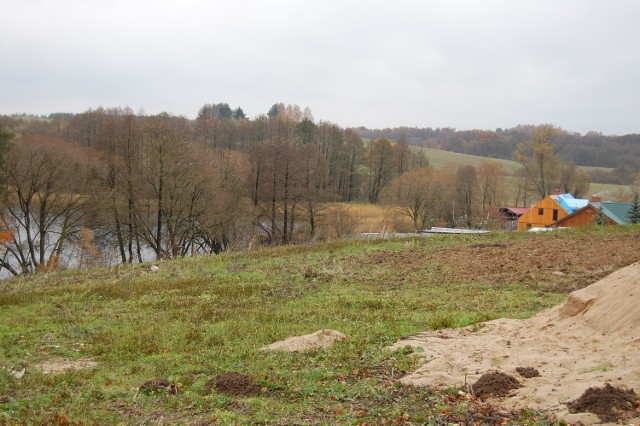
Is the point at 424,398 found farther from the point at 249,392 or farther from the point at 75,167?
the point at 75,167

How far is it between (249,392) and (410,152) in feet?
267

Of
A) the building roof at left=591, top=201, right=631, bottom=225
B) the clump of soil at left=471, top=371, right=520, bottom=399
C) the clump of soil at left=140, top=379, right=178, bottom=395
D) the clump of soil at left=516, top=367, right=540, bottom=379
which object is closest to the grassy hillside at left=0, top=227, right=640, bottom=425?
the clump of soil at left=140, top=379, right=178, bottom=395

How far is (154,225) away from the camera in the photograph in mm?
42656

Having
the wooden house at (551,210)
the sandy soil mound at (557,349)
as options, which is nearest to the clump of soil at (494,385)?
the sandy soil mound at (557,349)

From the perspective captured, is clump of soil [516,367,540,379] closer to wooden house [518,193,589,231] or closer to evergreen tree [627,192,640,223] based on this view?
evergreen tree [627,192,640,223]

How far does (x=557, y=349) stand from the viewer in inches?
302

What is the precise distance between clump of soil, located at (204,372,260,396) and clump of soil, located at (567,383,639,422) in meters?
3.70

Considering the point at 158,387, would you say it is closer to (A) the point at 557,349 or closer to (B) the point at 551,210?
(A) the point at 557,349

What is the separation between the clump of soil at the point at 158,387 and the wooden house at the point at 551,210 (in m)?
57.3

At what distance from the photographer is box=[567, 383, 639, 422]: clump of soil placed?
5.29m

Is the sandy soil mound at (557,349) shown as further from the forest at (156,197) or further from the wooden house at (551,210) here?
the wooden house at (551,210)

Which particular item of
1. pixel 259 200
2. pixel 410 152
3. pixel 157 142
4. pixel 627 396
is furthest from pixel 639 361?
pixel 410 152

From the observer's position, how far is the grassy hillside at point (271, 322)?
6.50m

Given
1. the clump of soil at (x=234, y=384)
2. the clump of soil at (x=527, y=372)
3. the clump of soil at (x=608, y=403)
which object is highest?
the clump of soil at (x=608, y=403)
